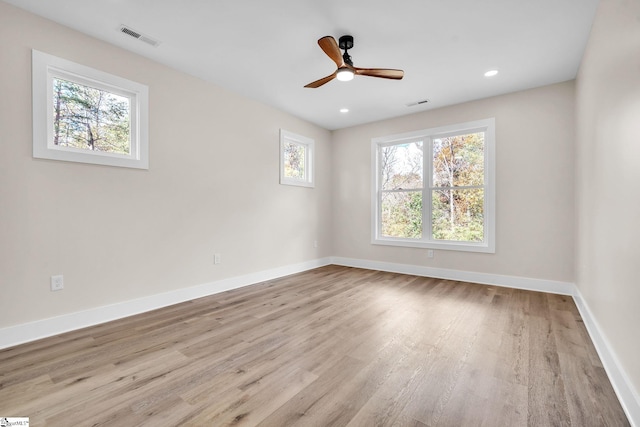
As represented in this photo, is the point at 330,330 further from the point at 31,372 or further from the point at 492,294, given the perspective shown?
the point at 492,294

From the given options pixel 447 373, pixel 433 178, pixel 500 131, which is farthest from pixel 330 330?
pixel 500 131

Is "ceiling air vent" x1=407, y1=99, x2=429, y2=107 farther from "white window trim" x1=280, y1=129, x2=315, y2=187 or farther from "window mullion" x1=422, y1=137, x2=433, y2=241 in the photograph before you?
"white window trim" x1=280, y1=129, x2=315, y2=187

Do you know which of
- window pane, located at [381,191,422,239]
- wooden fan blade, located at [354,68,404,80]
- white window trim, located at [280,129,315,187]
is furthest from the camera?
window pane, located at [381,191,422,239]

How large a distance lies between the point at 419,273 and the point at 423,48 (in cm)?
339

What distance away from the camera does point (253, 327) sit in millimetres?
2604

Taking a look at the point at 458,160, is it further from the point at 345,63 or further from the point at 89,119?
the point at 89,119

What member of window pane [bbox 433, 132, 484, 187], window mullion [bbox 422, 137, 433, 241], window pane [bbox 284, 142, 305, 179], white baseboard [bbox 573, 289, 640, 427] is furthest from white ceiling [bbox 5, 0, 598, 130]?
white baseboard [bbox 573, 289, 640, 427]

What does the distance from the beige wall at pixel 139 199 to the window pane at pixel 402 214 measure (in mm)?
1814

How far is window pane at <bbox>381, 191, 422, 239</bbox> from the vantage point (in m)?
4.93

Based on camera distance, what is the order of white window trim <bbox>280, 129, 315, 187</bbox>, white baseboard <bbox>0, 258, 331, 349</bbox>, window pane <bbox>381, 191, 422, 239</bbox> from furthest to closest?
window pane <bbox>381, 191, 422, 239</bbox> → white window trim <bbox>280, 129, 315, 187</bbox> → white baseboard <bbox>0, 258, 331, 349</bbox>

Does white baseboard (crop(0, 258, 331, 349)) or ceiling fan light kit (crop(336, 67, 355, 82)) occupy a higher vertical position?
ceiling fan light kit (crop(336, 67, 355, 82))

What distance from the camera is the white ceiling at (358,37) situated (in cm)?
232

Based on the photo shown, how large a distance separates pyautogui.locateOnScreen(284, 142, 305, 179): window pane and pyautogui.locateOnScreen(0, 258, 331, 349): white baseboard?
1864 mm

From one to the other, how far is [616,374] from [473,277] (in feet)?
8.67
